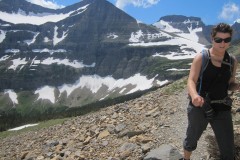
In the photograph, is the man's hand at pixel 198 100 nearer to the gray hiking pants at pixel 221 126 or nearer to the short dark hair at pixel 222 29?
the gray hiking pants at pixel 221 126

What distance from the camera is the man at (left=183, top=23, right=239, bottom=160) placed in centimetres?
822

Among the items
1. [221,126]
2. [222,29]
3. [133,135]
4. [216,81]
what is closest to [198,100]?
[216,81]

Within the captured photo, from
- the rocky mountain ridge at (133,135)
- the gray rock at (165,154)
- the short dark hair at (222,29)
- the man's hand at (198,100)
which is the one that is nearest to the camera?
the man's hand at (198,100)

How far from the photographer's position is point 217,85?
837cm

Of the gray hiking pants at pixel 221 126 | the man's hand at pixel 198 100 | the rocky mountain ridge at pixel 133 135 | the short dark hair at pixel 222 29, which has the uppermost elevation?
the short dark hair at pixel 222 29

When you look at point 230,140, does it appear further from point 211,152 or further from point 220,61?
point 211,152

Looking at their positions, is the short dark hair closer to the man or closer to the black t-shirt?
the man

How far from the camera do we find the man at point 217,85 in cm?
822

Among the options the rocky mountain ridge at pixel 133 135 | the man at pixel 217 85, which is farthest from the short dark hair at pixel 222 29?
the rocky mountain ridge at pixel 133 135

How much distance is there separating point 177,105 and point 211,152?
7.30 meters

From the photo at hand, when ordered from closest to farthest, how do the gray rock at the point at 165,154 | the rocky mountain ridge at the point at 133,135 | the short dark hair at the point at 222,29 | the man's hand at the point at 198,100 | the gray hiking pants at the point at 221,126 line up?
1. the man's hand at the point at 198,100
2. the short dark hair at the point at 222,29
3. the gray hiking pants at the point at 221,126
4. the gray rock at the point at 165,154
5. the rocky mountain ridge at the point at 133,135

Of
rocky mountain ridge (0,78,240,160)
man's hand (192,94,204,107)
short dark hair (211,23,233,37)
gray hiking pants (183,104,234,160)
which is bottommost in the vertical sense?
rocky mountain ridge (0,78,240,160)

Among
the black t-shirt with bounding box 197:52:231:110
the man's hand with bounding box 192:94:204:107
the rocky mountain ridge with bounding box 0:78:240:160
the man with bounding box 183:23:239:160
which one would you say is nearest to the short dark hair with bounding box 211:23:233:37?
the man with bounding box 183:23:239:160

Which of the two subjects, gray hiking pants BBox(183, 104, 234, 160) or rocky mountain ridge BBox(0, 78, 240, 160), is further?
rocky mountain ridge BBox(0, 78, 240, 160)
